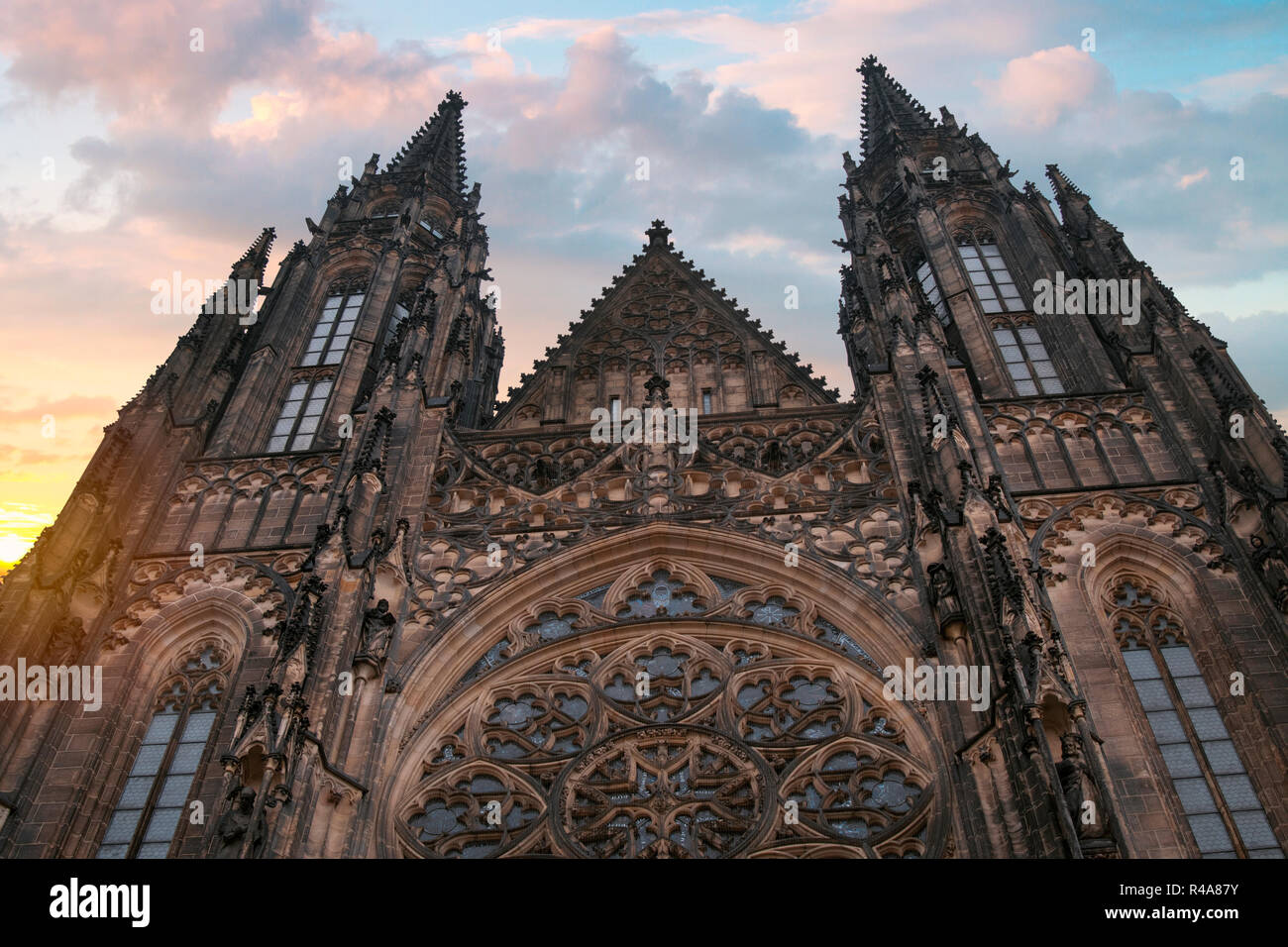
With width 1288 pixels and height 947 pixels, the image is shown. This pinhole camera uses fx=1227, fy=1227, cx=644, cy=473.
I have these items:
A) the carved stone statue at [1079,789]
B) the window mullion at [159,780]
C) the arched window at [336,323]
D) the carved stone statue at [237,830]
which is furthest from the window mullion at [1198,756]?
the arched window at [336,323]

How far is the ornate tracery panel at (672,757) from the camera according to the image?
13547 mm

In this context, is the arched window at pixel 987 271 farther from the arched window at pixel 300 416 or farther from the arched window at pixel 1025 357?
the arched window at pixel 300 416

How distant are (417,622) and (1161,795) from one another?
930 cm

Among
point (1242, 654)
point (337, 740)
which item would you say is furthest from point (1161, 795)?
point (337, 740)

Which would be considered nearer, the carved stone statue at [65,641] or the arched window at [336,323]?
the carved stone statue at [65,641]

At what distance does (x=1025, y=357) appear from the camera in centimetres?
2267

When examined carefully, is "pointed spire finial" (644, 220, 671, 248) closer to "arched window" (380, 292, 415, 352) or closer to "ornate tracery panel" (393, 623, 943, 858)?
"arched window" (380, 292, 415, 352)

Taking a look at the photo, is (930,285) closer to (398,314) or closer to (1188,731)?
(398,314)

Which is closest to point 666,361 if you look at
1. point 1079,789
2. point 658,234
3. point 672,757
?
Result: point 658,234

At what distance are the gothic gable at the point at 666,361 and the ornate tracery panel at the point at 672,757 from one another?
6.64 meters

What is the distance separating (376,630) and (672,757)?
13.3 ft

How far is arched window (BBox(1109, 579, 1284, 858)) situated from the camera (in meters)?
13.2

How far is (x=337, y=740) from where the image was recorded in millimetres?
13992
